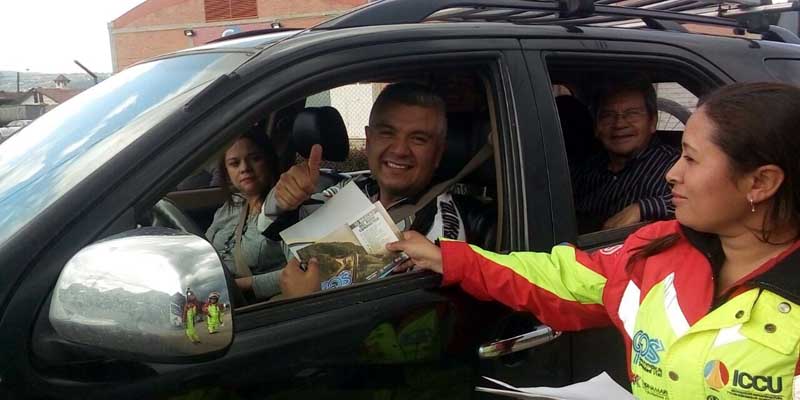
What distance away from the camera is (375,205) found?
1.99 metres

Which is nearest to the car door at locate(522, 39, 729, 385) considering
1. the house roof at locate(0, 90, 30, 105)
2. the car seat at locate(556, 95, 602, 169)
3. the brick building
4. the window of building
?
the car seat at locate(556, 95, 602, 169)

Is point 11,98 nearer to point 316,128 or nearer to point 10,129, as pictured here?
point 10,129

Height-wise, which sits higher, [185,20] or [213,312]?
[185,20]

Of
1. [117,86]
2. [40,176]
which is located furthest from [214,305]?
[117,86]

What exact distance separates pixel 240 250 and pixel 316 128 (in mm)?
621

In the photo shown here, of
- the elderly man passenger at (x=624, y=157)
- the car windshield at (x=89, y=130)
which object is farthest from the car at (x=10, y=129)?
the elderly man passenger at (x=624, y=157)

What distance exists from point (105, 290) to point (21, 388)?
25 cm

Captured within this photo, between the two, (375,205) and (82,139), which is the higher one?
(82,139)

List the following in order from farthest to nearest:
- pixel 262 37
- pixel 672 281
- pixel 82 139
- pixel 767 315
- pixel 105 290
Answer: pixel 262 37 < pixel 82 139 < pixel 672 281 < pixel 767 315 < pixel 105 290

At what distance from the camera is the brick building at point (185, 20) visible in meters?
29.6

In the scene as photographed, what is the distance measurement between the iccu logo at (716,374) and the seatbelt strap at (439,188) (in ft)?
3.28

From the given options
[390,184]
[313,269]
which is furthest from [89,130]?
[390,184]

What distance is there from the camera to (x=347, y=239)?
197 centimetres

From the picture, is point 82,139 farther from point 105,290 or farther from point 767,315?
point 767,315
